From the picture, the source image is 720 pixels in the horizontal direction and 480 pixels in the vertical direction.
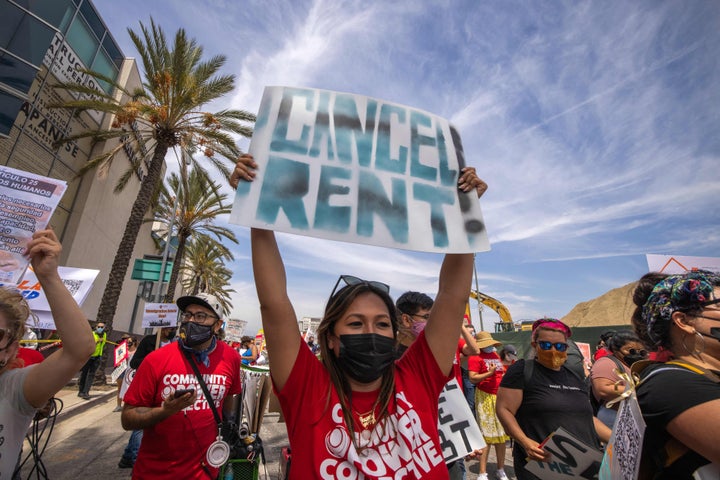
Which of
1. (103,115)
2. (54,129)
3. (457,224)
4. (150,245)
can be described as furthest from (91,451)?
(150,245)

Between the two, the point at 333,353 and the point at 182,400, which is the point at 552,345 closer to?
the point at 333,353

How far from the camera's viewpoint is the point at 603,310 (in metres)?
63.2

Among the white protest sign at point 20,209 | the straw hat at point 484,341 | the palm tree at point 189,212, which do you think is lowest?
the straw hat at point 484,341

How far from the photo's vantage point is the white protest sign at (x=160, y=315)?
6812 millimetres

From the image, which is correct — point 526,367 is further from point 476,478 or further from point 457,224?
point 476,478

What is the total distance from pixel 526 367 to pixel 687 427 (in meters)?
1.87

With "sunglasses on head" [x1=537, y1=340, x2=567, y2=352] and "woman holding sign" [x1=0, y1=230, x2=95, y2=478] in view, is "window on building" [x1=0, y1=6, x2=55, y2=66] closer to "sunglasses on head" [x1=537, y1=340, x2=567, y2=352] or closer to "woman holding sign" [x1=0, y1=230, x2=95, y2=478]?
"woman holding sign" [x1=0, y1=230, x2=95, y2=478]

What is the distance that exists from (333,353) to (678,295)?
5.08 ft

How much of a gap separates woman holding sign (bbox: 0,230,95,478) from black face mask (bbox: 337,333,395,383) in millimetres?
1220

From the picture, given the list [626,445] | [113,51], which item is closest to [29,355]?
[626,445]

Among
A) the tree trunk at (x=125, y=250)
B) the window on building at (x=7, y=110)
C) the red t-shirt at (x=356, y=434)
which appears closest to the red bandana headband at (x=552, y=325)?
the red t-shirt at (x=356, y=434)

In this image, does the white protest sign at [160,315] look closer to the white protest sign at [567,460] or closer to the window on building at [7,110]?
the white protest sign at [567,460]

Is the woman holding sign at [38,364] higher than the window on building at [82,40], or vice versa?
the window on building at [82,40]

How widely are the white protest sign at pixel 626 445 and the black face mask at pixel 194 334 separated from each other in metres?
2.68
